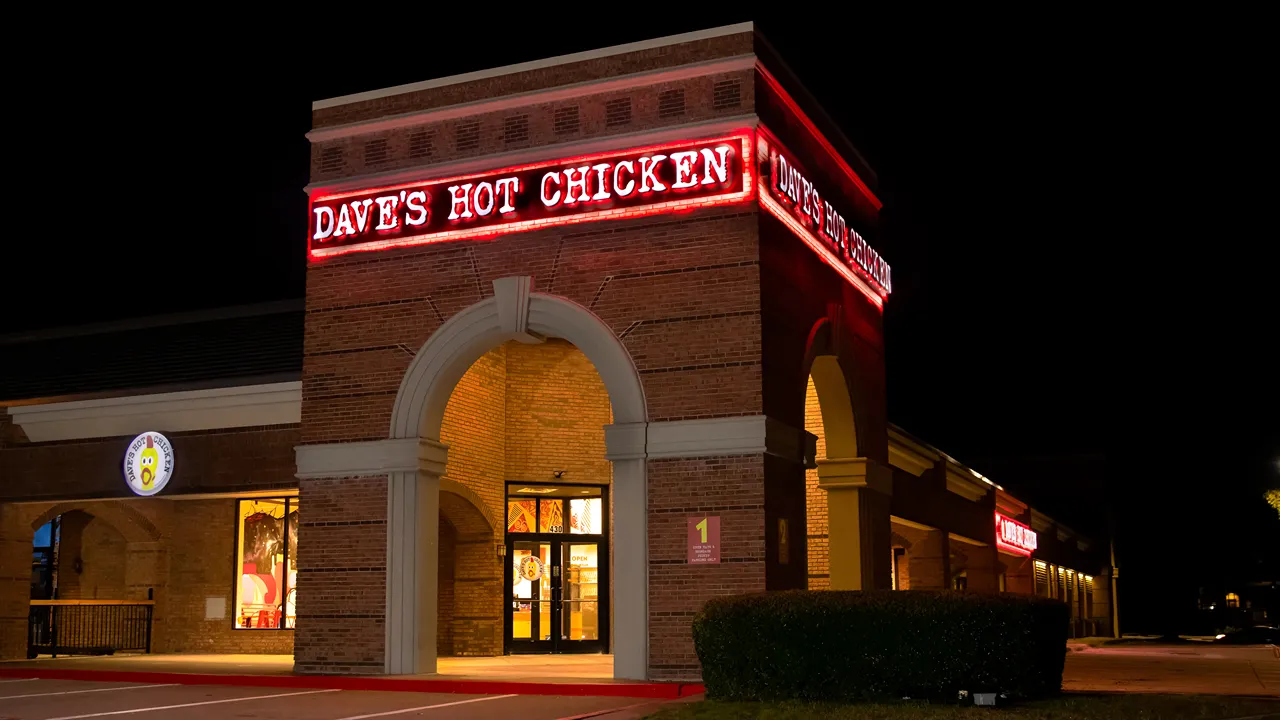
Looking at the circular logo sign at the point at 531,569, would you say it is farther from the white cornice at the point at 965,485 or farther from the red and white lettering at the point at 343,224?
the white cornice at the point at 965,485

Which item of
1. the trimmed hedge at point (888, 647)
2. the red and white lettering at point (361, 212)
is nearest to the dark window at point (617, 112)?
the red and white lettering at point (361, 212)

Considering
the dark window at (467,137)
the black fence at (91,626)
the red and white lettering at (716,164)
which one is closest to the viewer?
the red and white lettering at (716,164)

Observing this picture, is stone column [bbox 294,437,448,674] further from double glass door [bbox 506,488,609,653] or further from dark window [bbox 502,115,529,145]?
double glass door [bbox 506,488,609,653]

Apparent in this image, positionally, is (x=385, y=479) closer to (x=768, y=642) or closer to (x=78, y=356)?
(x=768, y=642)

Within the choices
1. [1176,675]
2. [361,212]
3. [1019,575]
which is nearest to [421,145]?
[361,212]

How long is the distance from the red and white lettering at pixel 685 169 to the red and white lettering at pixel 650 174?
0.20 m

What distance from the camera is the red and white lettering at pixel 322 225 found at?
65.3ft

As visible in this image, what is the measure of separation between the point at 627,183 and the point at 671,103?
1247 mm

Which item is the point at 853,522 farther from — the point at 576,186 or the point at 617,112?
the point at 617,112

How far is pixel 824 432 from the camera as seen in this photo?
21953mm

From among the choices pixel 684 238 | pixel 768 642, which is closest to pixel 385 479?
pixel 684 238

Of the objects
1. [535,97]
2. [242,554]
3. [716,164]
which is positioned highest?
[535,97]

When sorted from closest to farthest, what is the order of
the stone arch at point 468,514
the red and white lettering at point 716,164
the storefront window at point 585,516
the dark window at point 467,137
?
the red and white lettering at point 716,164 < the dark window at point 467,137 < the stone arch at point 468,514 < the storefront window at point 585,516

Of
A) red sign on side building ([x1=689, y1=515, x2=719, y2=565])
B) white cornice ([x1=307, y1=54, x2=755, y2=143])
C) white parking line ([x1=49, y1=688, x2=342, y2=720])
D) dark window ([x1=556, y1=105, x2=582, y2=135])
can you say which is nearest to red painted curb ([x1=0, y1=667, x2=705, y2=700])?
white parking line ([x1=49, y1=688, x2=342, y2=720])
